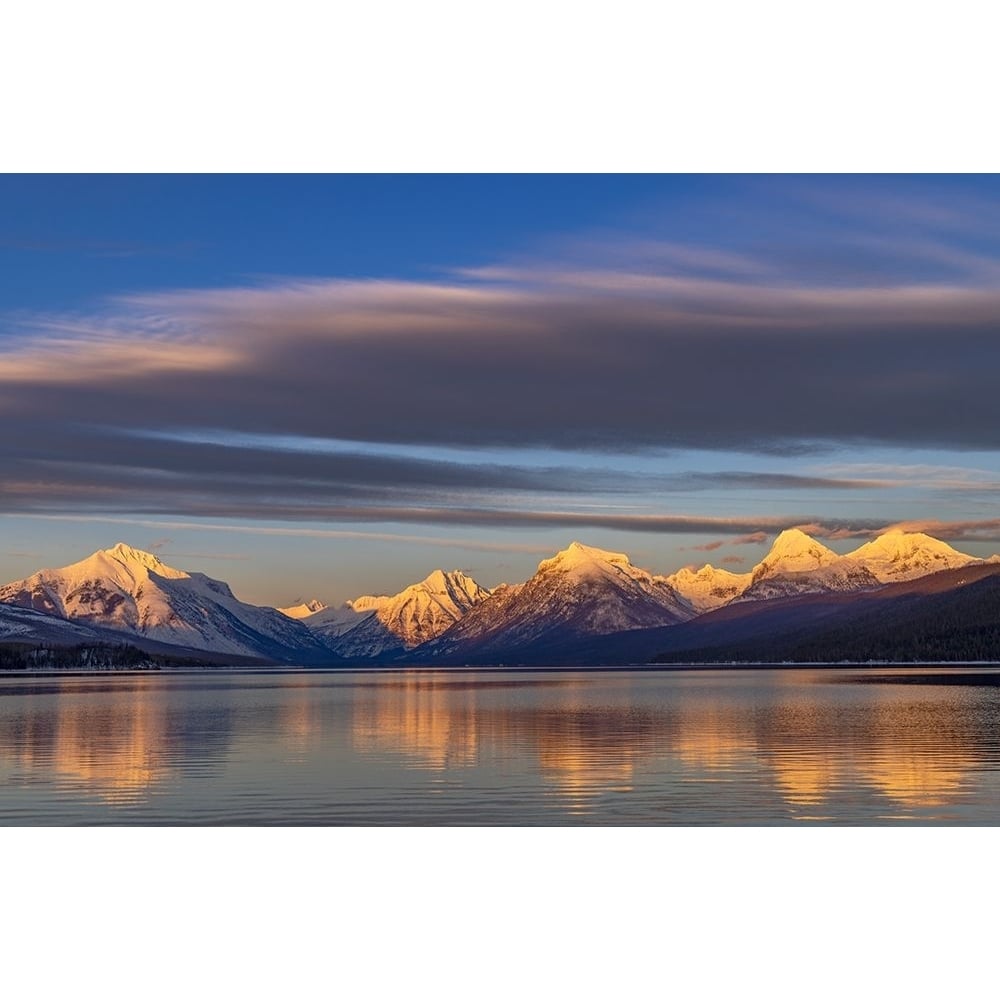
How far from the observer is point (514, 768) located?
2431 inches

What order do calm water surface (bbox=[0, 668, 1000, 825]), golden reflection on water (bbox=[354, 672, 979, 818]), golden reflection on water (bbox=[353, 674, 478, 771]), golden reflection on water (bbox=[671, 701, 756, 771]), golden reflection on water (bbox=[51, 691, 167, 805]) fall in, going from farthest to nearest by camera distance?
golden reflection on water (bbox=[353, 674, 478, 771]) < golden reflection on water (bbox=[671, 701, 756, 771]) < golden reflection on water (bbox=[51, 691, 167, 805]) < golden reflection on water (bbox=[354, 672, 979, 818]) < calm water surface (bbox=[0, 668, 1000, 825])

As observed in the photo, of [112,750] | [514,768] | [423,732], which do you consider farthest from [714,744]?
[112,750]

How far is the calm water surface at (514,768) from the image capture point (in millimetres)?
46625

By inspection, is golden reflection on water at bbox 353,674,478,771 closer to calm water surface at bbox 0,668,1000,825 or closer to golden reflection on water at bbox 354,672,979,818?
golden reflection on water at bbox 354,672,979,818

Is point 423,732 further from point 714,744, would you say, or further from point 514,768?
point 514,768

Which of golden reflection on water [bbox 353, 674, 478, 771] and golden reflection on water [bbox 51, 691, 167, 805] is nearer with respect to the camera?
golden reflection on water [bbox 51, 691, 167, 805]

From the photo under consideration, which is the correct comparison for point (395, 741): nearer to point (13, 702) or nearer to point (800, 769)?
point (800, 769)

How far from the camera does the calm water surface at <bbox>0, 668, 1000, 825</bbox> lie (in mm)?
46625

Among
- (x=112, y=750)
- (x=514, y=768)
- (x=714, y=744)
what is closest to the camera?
(x=514, y=768)

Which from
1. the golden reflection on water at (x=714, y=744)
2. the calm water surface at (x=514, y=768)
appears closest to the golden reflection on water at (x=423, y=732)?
the golden reflection on water at (x=714, y=744)

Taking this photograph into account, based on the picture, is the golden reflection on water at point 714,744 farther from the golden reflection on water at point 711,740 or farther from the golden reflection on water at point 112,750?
the golden reflection on water at point 112,750

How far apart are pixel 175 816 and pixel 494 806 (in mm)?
10419

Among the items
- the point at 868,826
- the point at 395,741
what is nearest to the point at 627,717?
the point at 395,741

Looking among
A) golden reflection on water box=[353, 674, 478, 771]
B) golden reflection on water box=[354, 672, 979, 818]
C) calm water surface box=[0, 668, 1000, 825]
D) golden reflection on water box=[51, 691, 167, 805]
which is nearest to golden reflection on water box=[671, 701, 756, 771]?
golden reflection on water box=[354, 672, 979, 818]
